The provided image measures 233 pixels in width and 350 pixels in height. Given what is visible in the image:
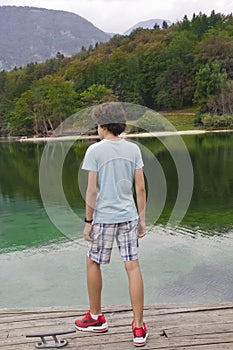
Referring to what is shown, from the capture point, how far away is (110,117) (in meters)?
2.30

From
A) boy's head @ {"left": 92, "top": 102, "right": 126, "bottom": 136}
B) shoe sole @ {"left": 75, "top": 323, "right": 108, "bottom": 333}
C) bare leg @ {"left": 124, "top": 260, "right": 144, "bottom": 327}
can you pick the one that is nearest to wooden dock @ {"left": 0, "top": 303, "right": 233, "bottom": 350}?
shoe sole @ {"left": 75, "top": 323, "right": 108, "bottom": 333}

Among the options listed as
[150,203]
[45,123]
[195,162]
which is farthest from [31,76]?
[150,203]

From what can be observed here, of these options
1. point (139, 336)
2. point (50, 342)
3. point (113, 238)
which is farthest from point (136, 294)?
point (50, 342)

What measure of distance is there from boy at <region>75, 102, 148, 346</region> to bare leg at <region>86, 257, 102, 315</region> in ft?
0.06

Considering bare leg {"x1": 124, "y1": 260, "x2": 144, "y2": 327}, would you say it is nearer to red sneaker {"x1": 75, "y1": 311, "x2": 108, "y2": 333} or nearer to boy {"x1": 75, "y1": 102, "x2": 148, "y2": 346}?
boy {"x1": 75, "y1": 102, "x2": 148, "y2": 346}

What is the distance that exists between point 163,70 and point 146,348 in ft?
191

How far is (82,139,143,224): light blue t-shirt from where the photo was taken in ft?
7.45

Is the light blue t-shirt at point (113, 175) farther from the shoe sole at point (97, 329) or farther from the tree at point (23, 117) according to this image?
the tree at point (23, 117)

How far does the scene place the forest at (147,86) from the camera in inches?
1829

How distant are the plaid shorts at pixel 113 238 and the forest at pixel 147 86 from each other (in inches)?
1602

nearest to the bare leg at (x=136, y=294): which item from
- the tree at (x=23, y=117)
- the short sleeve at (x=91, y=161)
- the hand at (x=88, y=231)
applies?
the hand at (x=88, y=231)

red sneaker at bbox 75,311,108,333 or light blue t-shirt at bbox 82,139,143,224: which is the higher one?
light blue t-shirt at bbox 82,139,143,224

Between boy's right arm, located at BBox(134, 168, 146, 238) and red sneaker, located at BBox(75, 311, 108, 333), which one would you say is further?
red sneaker, located at BBox(75, 311, 108, 333)

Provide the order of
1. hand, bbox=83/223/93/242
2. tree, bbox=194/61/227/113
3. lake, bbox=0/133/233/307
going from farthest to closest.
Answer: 1. tree, bbox=194/61/227/113
2. lake, bbox=0/133/233/307
3. hand, bbox=83/223/93/242
